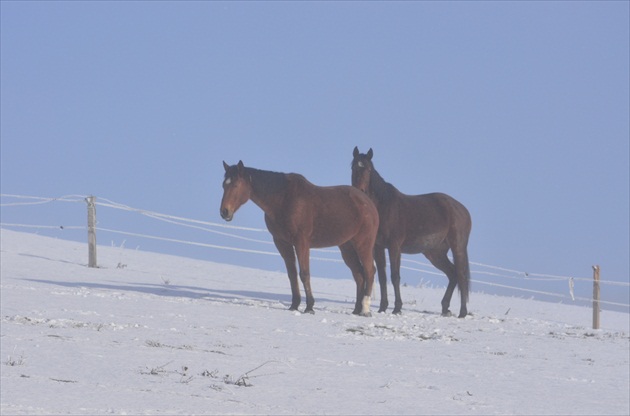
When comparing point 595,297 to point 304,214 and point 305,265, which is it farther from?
point 304,214

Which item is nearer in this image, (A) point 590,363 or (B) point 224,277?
(A) point 590,363

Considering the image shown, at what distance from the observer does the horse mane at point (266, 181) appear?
1085 centimetres

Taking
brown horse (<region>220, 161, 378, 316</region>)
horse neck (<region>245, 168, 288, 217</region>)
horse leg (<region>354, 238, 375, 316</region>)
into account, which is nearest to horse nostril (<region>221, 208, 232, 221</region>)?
brown horse (<region>220, 161, 378, 316</region>)

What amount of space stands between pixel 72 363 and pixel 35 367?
1.03 ft

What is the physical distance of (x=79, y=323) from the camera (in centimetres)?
816

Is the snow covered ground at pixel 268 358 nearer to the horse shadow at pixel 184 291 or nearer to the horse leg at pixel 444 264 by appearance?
the horse shadow at pixel 184 291

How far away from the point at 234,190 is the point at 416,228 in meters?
3.07

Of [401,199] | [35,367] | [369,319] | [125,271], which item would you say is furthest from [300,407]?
[125,271]

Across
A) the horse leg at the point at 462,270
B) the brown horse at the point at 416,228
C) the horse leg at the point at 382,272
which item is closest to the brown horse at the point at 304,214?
the horse leg at the point at 382,272

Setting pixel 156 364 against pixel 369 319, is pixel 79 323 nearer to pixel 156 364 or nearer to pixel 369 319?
pixel 156 364

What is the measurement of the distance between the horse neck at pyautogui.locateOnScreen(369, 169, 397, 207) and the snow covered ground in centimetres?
155

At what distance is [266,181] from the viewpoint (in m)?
10.9

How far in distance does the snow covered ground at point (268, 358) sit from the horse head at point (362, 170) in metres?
1.70

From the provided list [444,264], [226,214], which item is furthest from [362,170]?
[226,214]
